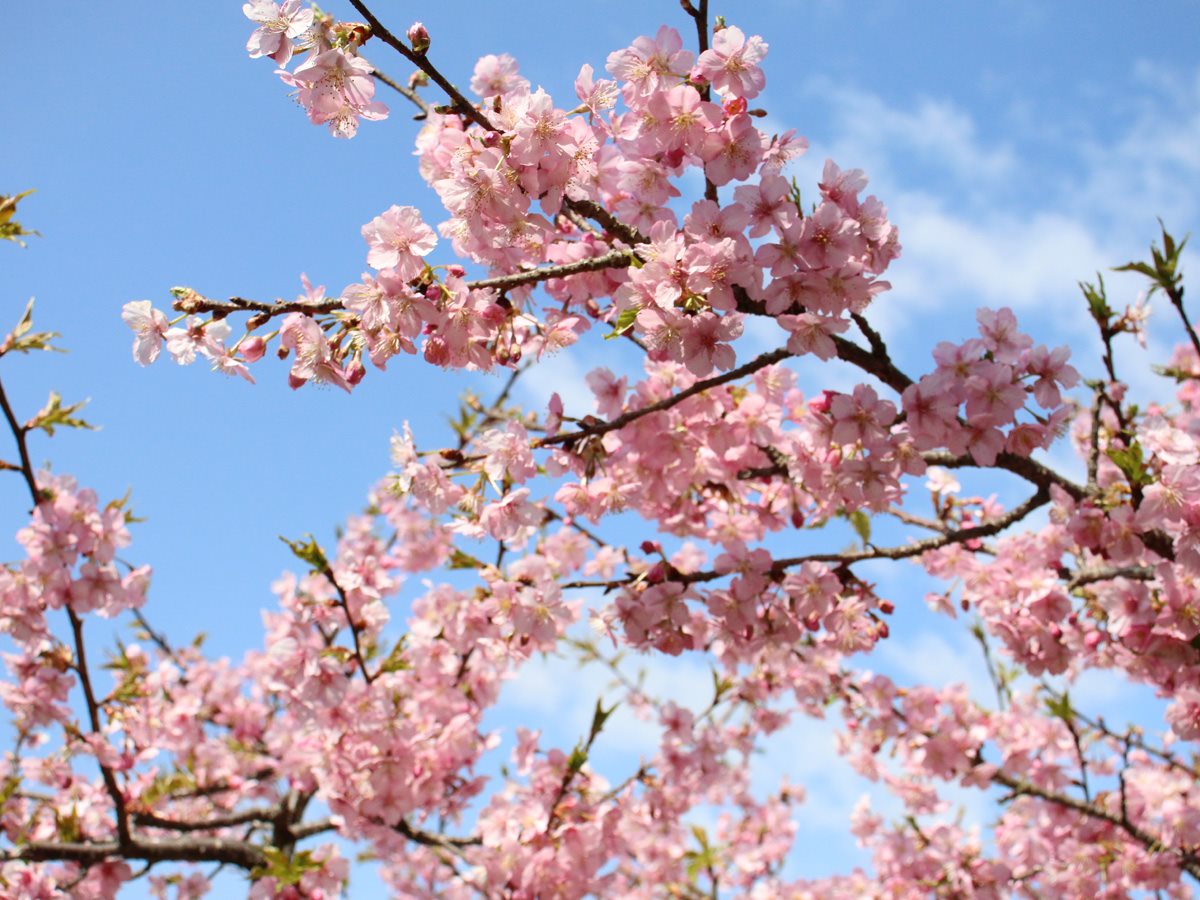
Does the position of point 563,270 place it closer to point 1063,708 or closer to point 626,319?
point 626,319

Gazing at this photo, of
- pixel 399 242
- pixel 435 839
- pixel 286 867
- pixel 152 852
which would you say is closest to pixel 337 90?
pixel 399 242

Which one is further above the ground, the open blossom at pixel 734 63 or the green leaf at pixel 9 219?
the green leaf at pixel 9 219

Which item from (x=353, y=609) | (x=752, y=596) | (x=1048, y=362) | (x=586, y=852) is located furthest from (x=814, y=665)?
(x=1048, y=362)

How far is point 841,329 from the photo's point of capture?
2748mm

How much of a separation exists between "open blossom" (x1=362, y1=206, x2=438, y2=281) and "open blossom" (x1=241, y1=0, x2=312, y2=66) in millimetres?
526

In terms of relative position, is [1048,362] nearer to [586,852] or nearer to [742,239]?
[742,239]

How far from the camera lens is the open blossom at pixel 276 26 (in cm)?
248

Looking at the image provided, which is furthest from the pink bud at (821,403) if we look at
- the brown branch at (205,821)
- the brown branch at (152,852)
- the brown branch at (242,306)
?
the brown branch at (205,821)

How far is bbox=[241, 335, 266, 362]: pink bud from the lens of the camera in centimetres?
270

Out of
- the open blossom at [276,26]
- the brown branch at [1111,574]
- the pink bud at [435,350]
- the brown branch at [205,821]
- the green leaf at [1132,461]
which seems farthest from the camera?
the brown branch at [205,821]

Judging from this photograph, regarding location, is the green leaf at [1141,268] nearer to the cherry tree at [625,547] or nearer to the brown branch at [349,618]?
the cherry tree at [625,547]

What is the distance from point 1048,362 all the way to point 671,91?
1568 mm

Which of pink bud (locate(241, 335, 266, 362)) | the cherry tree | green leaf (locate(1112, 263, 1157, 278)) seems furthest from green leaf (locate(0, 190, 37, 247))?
green leaf (locate(1112, 263, 1157, 278))

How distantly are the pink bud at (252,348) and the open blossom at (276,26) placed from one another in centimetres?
81
